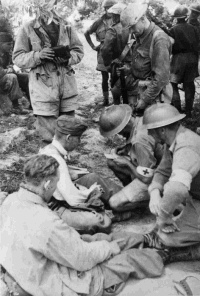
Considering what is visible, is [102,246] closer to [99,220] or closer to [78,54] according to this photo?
[99,220]

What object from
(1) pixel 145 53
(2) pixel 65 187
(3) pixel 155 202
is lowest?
(2) pixel 65 187

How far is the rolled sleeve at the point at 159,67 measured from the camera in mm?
4945

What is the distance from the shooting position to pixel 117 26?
6824mm

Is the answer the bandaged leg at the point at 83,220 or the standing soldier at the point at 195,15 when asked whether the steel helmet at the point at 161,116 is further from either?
the standing soldier at the point at 195,15

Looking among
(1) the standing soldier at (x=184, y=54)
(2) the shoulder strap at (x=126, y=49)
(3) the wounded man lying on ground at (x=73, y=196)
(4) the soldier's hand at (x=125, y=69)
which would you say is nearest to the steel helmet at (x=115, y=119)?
(3) the wounded man lying on ground at (x=73, y=196)

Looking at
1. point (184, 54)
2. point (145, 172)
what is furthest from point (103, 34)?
point (145, 172)

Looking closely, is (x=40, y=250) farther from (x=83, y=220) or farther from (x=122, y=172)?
(x=122, y=172)

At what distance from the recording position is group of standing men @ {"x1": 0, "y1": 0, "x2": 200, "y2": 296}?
293cm

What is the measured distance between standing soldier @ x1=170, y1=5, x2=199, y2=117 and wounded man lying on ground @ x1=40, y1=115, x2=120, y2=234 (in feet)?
12.3

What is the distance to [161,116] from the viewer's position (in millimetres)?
3561

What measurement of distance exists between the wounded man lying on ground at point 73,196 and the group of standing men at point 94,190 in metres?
0.01

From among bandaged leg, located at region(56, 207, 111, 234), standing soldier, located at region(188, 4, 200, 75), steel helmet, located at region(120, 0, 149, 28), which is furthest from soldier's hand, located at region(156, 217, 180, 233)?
standing soldier, located at region(188, 4, 200, 75)

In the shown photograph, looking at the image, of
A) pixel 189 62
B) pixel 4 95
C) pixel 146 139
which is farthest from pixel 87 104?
pixel 146 139

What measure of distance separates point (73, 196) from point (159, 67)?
2.05 meters
